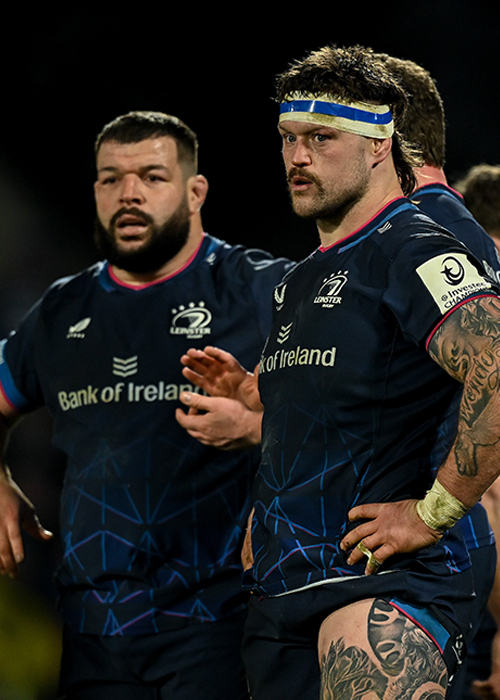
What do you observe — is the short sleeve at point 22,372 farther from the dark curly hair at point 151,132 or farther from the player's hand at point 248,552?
the player's hand at point 248,552

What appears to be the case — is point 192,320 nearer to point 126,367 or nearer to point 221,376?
point 126,367

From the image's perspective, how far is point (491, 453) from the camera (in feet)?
5.74

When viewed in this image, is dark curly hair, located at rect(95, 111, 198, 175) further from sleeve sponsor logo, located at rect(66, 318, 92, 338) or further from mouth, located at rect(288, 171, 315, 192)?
mouth, located at rect(288, 171, 315, 192)

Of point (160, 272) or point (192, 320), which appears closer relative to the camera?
point (192, 320)

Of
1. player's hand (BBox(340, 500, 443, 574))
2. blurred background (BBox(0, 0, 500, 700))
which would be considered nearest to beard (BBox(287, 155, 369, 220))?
player's hand (BBox(340, 500, 443, 574))

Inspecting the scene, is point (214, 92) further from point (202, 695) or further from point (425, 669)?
point (425, 669)

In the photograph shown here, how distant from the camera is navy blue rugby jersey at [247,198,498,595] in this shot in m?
1.89

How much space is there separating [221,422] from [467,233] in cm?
80

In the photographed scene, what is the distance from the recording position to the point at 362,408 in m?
1.94

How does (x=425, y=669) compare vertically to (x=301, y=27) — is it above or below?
below

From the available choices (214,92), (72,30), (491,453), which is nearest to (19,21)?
(72,30)

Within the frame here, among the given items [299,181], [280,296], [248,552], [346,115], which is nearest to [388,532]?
[248,552]

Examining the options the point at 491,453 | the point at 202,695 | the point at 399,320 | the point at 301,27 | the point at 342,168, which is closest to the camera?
the point at 491,453

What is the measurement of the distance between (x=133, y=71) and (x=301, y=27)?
3.83 ft
